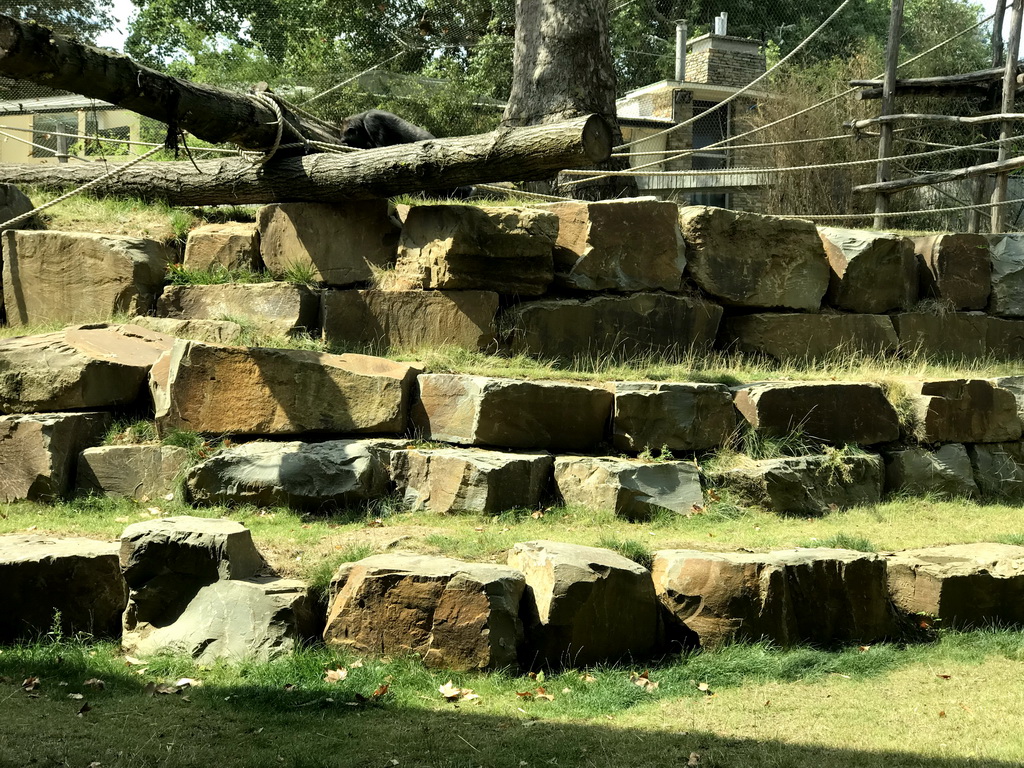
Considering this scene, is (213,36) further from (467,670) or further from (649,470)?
(467,670)

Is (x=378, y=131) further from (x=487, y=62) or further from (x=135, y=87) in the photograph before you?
(x=487, y=62)

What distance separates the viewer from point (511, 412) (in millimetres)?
6672

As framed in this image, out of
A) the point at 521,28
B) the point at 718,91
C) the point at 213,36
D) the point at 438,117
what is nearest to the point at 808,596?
the point at 521,28

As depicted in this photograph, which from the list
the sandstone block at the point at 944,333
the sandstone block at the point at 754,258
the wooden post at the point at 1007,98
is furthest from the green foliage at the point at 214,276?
the wooden post at the point at 1007,98

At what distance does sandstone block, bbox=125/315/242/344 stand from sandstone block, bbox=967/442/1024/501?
18.8 feet

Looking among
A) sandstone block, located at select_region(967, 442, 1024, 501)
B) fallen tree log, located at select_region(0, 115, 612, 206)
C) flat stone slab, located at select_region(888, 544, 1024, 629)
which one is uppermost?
fallen tree log, located at select_region(0, 115, 612, 206)

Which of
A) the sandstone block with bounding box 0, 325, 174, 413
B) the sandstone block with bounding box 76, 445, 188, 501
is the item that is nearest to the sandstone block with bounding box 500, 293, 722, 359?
the sandstone block with bounding box 76, 445, 188, 501

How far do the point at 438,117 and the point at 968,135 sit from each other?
9401 mm

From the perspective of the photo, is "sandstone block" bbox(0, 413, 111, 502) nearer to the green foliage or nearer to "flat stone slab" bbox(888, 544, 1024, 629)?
the green foliage

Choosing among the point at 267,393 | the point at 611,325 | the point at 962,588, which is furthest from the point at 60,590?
the point at 962,588

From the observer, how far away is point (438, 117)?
17.6m

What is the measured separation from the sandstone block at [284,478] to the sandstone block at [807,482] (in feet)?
7.84

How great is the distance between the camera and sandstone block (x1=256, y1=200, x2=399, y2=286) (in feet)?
26.2

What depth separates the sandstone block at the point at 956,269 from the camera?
9.16 meters
